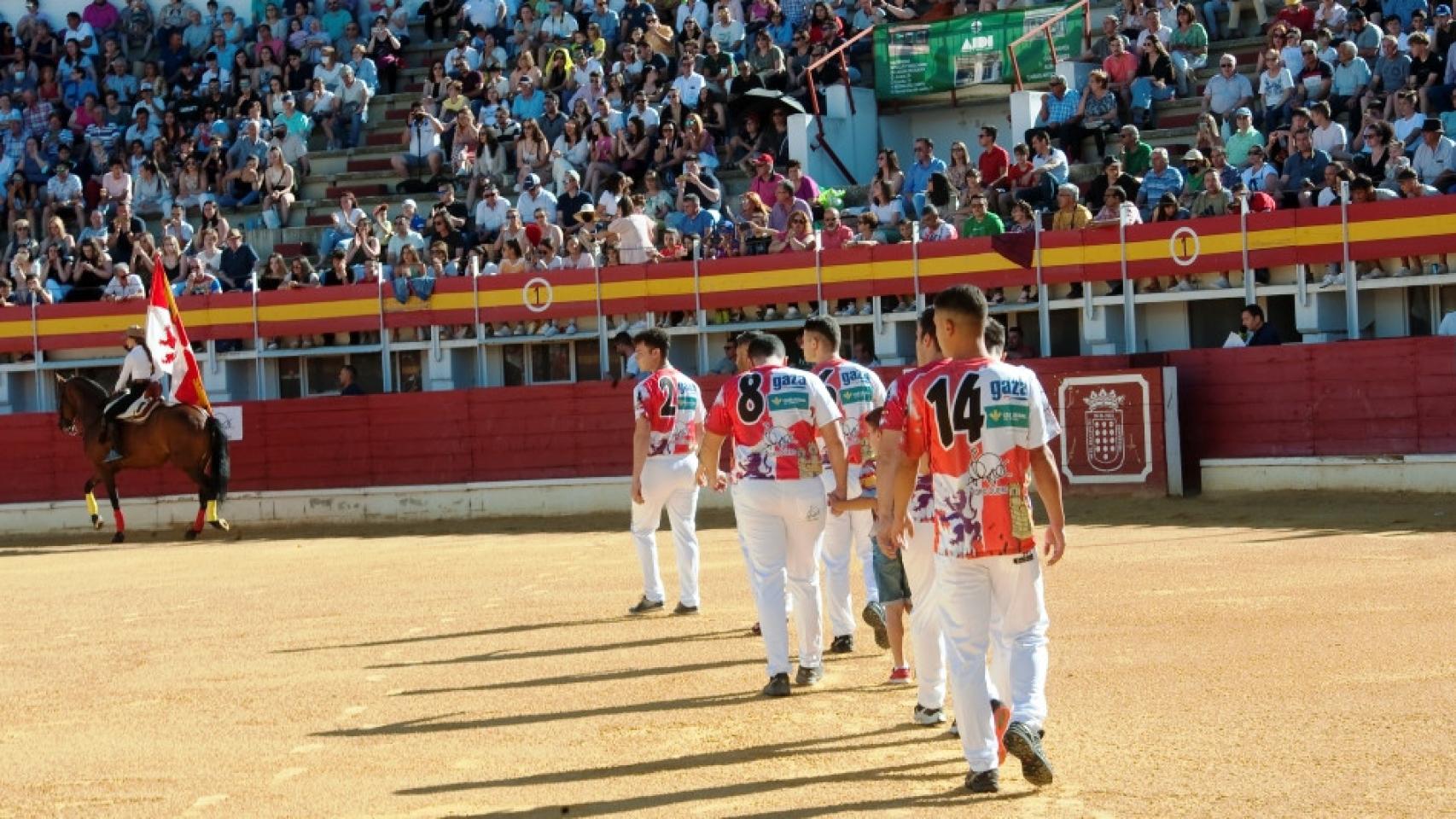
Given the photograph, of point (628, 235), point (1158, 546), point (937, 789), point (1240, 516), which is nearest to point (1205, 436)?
point (1240, 516)

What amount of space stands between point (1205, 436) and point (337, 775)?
12.2m

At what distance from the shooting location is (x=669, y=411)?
11.4 metres

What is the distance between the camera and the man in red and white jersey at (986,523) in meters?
6.30

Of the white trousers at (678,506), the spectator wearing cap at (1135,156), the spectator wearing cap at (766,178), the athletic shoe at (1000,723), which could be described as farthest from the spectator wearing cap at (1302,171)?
the athletic shoe at (1000,723)

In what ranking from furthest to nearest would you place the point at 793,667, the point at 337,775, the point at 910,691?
the point at 793,667, the point at 910,691, the point at 337,775

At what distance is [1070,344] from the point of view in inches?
763

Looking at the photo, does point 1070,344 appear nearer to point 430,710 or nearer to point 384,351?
point 384,351

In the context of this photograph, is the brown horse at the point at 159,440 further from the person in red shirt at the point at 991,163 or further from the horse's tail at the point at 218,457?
the person in red shirt at the point at 991,163

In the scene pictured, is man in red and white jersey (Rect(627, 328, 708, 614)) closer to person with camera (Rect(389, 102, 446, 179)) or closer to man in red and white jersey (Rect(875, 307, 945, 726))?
man in red and white jersey (Rect(875, 307, 945, 726))

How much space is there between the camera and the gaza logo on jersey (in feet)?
20.7

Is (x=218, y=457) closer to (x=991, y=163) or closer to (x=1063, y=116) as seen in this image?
(x=991, y=163)

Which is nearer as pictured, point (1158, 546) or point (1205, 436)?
point (1158, 546)

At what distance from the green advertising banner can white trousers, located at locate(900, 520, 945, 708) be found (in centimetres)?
1577

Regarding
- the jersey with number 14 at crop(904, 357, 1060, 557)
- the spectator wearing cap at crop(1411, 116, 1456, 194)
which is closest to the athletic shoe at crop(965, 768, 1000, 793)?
the jersey with number 14 at crop(904, 357, 1060, 557)
